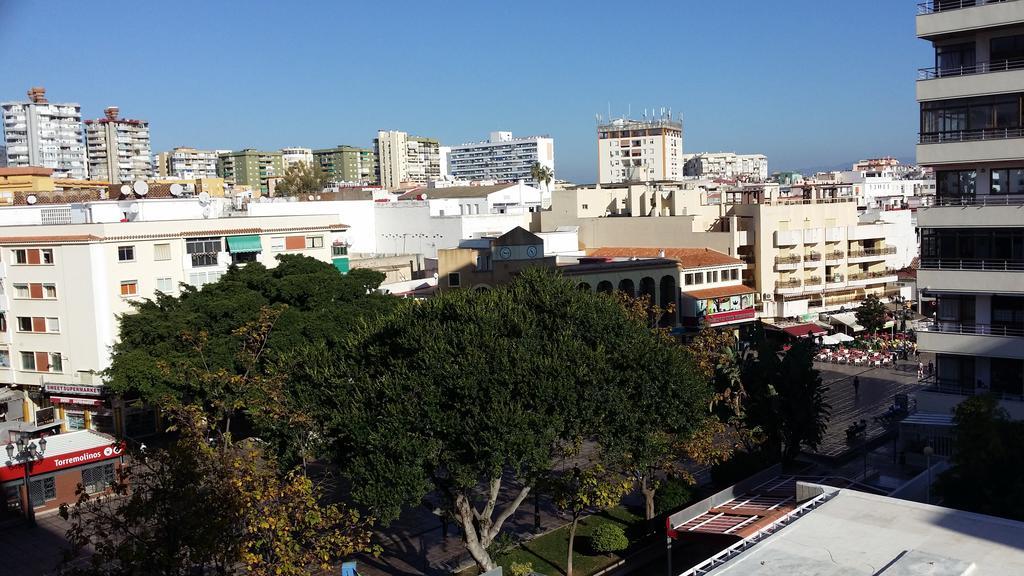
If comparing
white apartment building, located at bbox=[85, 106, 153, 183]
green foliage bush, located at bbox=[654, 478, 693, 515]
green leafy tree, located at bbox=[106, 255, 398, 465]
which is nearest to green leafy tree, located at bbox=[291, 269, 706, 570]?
green foliage bush, located at bbox=[654, 478, 693, 515]

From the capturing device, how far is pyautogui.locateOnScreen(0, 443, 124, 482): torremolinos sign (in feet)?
96.2

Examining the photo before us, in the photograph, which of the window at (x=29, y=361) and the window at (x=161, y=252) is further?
the window at (x=161, y=252)

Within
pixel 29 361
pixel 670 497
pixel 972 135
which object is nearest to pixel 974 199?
pixel 972 135

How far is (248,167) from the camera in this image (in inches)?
7151

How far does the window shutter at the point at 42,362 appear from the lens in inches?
1622

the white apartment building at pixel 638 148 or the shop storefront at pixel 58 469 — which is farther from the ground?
the white apartment building at pixel 638 148

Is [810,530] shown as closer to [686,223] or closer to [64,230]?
[64,230]

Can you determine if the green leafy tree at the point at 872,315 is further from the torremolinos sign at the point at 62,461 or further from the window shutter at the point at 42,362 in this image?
the window shutter at the point at 42,362

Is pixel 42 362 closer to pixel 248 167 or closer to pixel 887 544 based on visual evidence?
pixel 887 544

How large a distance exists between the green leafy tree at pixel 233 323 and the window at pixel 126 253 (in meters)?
3.82

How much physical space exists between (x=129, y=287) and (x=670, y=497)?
2703 centimetres

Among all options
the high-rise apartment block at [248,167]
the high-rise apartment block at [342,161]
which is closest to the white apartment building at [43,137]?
the high-rise apartment block at [248,167]

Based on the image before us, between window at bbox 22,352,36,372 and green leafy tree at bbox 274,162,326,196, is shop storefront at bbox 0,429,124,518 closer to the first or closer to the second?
window at bbox 22,352,36,372

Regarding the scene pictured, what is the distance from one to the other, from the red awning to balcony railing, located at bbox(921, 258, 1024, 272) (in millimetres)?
30910
